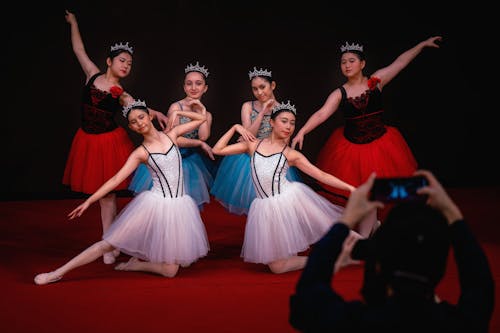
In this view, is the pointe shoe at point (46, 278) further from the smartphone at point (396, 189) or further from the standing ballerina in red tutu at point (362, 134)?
the smartphone at point (396, 189)

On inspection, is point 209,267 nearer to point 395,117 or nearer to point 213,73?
point 213,73

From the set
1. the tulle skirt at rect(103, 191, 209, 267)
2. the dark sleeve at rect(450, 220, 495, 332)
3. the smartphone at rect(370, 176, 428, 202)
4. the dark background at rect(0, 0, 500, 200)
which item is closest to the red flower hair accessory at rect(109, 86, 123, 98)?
the tulle skirt at rect(103, 191, 209, 267)

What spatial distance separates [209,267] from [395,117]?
132 inches

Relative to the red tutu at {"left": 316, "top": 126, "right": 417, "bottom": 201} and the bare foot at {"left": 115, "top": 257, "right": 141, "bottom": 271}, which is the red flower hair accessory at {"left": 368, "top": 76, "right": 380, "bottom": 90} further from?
the bare foot at {"left": 115, "top": 257, "right": 141, "bottom": 271}

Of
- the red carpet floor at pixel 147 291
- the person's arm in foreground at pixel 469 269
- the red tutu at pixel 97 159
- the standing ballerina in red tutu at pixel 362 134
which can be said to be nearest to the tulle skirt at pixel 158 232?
the red carpet floor at pixel 147 291

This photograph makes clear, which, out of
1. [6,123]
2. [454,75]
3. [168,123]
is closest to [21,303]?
[168,123]

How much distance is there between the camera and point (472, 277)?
56.5 inches

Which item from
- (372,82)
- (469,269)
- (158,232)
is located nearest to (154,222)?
(158,232)

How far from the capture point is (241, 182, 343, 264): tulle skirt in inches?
135

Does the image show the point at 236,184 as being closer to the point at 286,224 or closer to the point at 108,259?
the point at 286,224

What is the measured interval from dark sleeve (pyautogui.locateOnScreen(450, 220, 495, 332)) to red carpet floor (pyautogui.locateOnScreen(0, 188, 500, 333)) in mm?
1211

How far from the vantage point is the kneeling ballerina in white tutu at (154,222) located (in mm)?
3332

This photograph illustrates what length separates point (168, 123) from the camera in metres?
4.00

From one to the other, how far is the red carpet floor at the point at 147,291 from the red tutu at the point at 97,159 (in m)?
0.50
